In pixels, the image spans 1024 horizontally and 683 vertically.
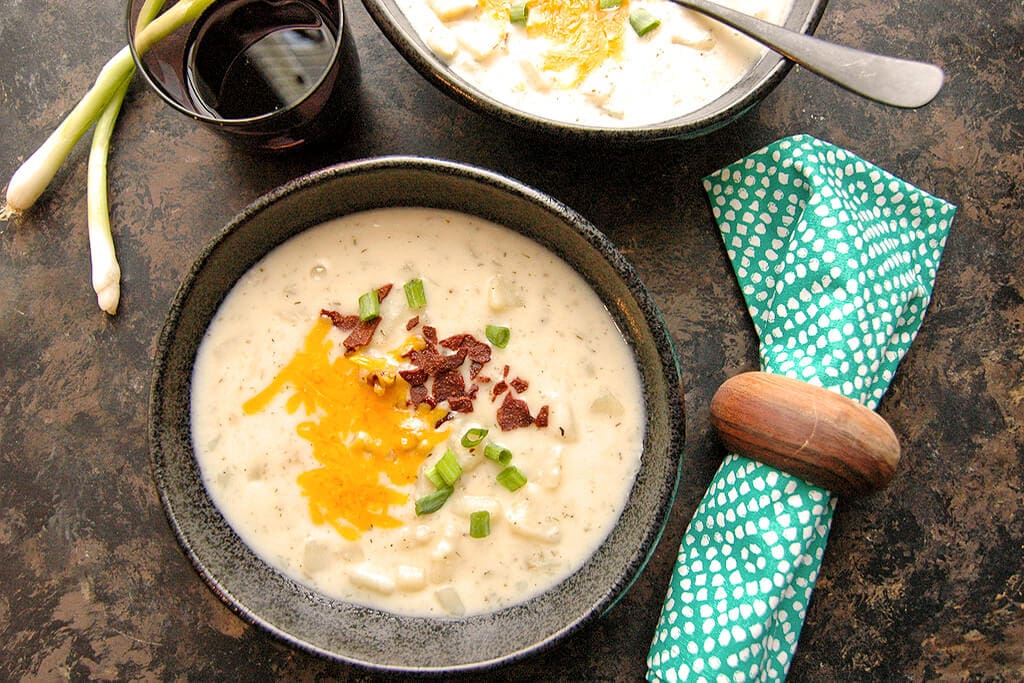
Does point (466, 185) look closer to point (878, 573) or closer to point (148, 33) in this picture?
point (148, 33)

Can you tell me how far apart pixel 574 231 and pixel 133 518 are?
129cm

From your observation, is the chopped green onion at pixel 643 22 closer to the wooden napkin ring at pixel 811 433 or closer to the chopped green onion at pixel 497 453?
the wooden napkin ring at pixel 811 433

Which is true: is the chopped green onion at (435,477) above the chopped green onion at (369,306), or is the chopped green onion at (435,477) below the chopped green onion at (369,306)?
below

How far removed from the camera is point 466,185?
2.07 metres

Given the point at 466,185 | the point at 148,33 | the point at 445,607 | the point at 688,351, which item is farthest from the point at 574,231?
the point at 148,33

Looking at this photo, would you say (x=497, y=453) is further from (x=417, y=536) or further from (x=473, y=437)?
(x=417, y=536)

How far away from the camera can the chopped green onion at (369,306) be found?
2035mm

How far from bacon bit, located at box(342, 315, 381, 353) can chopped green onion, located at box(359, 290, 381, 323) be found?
0.5 inches

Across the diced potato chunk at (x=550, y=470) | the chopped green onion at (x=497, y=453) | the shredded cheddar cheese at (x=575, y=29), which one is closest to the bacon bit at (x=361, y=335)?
the chopped green onion at (x=497, y=453)

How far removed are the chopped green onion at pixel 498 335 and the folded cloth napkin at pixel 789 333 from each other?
2.01 ft

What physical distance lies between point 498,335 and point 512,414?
0.17m

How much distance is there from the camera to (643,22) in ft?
7.35

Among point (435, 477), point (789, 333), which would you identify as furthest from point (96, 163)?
point (789, 333)

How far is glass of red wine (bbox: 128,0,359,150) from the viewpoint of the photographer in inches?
86.5
